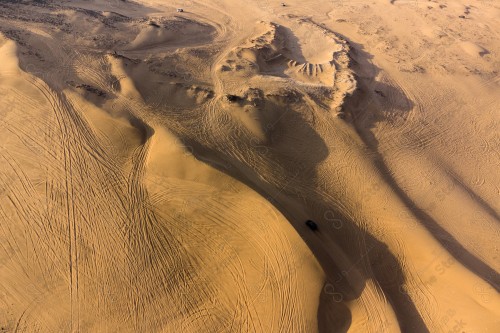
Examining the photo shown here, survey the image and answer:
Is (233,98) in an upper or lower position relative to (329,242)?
upper

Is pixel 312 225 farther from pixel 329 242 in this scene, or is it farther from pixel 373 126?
pixel 373 126

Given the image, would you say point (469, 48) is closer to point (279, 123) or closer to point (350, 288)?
point (279, 123)

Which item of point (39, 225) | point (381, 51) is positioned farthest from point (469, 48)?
point (39, 225)

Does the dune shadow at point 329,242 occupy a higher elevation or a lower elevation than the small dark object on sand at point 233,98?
lower

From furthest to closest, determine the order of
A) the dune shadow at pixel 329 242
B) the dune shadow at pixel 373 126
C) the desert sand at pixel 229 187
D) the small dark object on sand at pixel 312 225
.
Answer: the dune shadow at pixel 373 126 → the small dark object on sand at pixel 312 225 → the dune shadow at pixel 329 242 → the desert sand at pixel 229 187

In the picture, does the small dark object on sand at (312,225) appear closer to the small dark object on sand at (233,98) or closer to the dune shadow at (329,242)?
the dune shadow at (329,242)

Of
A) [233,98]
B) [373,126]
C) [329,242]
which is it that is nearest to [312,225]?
[329,242]

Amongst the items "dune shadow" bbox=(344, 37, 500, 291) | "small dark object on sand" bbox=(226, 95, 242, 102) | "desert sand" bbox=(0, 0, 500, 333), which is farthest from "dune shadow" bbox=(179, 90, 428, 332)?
"small dark object on sand" bbox=(226, 95, 242, 102)

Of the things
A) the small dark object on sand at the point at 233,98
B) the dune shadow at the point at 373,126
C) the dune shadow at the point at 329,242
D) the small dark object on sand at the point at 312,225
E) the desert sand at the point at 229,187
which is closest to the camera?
the desert sand at the point at 229,187

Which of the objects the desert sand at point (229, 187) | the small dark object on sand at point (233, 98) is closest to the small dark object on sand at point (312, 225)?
the desert sand at point (229, 187)
